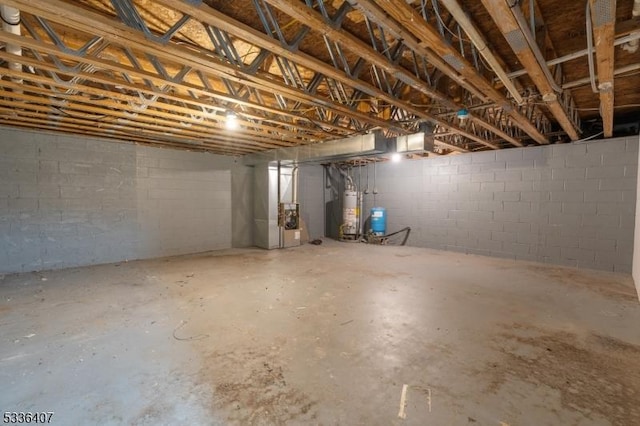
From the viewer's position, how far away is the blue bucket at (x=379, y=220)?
24.3ft

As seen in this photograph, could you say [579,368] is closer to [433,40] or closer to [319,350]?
[319,350]

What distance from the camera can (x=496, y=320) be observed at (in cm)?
277

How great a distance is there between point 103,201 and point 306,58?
481cm

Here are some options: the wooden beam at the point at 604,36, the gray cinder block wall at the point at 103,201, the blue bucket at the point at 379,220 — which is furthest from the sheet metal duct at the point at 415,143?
the gray cinder block wall at the point at 103,201

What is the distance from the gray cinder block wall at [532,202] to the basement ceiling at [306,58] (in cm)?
98

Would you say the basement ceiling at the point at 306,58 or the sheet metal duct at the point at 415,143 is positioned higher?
the basement ceiling at the point at 306,58

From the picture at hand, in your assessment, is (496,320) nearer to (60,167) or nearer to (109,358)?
(109,358)

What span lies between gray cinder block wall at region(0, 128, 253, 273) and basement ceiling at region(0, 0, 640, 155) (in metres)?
0.66

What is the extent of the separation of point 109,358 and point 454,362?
246cm

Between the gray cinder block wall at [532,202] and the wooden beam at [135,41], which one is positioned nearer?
the wooden beam at [135,41]

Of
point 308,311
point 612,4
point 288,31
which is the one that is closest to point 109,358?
point 308,311

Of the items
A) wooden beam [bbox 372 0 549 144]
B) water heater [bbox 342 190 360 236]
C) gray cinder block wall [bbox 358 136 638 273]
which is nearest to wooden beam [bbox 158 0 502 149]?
wooden beam [bbox 372 0 549 144]

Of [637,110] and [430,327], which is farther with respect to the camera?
[637,110]

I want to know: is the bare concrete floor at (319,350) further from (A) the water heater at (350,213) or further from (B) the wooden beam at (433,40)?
(A) the water heater at (350,213)
